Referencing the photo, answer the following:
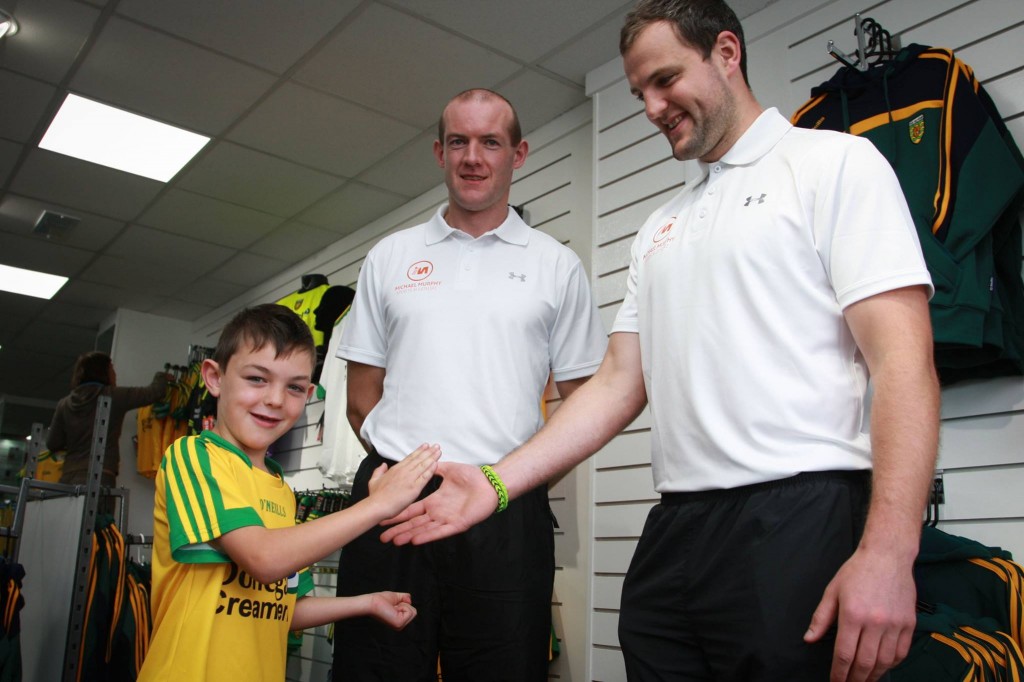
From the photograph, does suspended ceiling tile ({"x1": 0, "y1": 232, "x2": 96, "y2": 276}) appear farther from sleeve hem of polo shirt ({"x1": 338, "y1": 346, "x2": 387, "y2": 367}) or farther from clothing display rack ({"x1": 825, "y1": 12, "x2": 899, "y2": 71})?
clothing display rack ({"x1": 825, "y1": 12, "x2": 899, "y2": 71})

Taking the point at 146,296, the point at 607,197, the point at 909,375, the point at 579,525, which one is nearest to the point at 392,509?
the point at 909,375

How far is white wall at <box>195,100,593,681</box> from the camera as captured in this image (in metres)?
3.76

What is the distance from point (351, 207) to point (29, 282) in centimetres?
342

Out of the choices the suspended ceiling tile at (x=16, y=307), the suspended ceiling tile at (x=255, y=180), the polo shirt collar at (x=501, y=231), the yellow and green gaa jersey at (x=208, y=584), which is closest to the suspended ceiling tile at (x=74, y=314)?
the suspended ceiling tile at (x=16, y=307)

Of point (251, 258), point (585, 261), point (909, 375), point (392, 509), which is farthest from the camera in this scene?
point (251, 258)

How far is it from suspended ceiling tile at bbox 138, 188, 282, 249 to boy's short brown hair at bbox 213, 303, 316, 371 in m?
4.14

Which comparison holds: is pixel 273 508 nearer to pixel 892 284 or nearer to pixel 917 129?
pixel 892 284

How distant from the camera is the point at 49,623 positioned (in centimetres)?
301

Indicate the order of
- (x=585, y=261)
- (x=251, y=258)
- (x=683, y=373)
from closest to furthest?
(x=683, y=373) → (x=585, y=261) → (x=251, y=258)

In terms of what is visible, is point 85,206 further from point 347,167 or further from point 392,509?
point 392,509

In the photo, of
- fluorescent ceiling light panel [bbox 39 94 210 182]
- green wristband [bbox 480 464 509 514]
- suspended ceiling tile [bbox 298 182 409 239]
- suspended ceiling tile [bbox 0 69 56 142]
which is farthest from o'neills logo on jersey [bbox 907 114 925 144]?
suspended ceiling tile [bbox 0 69 56 142]

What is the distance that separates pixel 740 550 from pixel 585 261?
307cm

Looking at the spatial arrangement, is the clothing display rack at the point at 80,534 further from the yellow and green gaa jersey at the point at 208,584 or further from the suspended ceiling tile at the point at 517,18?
the suspended ceiling tile at the point at 517,18

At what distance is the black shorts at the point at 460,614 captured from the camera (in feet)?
5.96
